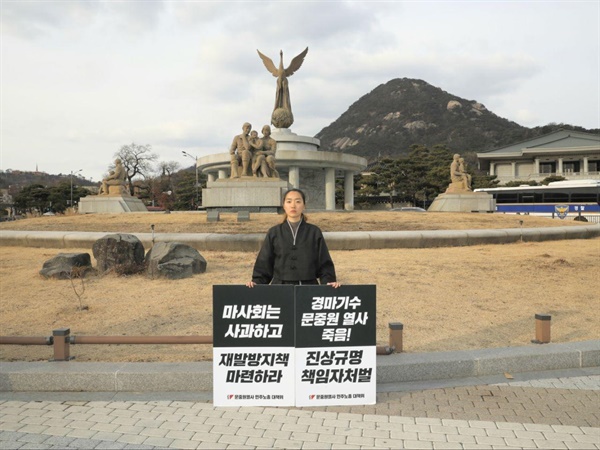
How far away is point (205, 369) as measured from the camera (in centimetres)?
431

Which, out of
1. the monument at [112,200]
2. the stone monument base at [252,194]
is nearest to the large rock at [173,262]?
the stone monument base at [252,194]

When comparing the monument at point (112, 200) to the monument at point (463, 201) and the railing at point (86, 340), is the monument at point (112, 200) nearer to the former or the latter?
the monument at point (463, 201)

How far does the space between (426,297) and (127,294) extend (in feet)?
15.7

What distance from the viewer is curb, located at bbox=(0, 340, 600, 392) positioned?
424 cm

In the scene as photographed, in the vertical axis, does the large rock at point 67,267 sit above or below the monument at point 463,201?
below

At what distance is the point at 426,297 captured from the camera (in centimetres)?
771

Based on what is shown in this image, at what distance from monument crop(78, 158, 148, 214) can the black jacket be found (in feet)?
79.5

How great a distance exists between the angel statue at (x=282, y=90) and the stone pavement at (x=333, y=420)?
96.0 ft

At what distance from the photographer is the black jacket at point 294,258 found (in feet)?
13.5

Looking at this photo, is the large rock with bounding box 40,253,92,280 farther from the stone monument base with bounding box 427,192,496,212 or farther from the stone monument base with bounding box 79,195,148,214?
the stone monument base with bounding box 427,192,496,212

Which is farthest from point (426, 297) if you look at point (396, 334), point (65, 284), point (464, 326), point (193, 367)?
point (65, 284)

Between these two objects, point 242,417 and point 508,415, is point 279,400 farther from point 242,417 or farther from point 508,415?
point 508,415

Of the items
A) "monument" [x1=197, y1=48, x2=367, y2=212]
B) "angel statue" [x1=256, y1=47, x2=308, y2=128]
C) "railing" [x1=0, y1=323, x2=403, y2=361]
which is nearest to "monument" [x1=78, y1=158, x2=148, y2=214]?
"monument" [x1=197, y1=48, x2=367, y2=212]

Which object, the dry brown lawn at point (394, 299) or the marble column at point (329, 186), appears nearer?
the dry brown lawn at point (394, 299)
